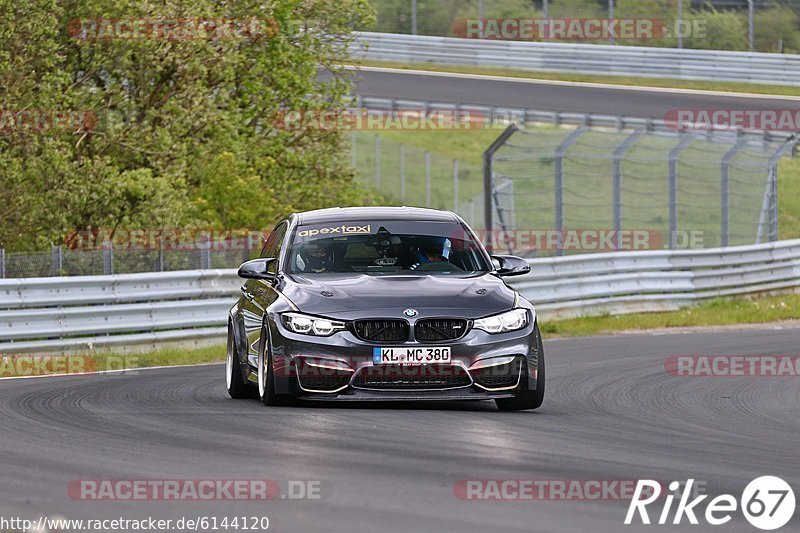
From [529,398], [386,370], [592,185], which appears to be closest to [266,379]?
[386,370]

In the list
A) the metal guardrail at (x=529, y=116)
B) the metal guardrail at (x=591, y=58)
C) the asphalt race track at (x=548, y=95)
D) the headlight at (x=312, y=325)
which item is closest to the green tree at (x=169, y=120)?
the metal guardrail at (x=529, y=116)

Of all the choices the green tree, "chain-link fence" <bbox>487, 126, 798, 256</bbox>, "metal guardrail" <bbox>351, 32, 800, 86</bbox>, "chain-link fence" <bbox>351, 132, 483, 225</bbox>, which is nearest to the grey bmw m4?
the green tree

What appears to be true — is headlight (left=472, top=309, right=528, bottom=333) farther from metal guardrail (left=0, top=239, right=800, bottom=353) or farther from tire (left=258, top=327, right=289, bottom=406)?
metal guardrail (left=0, top=239, right=800, bottom=353)

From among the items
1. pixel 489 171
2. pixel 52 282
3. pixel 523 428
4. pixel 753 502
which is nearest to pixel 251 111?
pixel 489 171

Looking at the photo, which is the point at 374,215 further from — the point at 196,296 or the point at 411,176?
the point at 411,176

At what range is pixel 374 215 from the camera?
11945mm

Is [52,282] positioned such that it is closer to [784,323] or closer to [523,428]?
[523,428]

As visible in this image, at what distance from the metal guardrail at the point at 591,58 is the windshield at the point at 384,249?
3292 cm

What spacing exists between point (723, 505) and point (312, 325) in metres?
4.21

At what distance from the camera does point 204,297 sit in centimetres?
1978

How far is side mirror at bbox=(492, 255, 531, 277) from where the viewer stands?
1146 cm

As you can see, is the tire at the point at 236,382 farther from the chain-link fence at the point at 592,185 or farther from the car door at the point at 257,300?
the chain-link fence at the point at 592,185

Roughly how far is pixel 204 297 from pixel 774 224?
12617 mm

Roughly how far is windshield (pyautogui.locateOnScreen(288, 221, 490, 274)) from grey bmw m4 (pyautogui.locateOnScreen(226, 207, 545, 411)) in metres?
0.02
